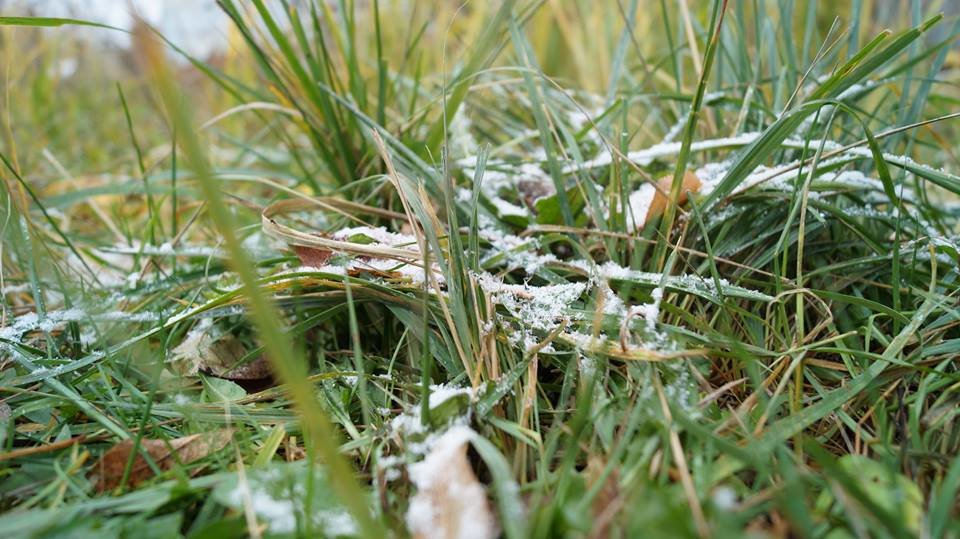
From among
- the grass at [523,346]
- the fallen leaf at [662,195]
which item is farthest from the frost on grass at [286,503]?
the fallen leaf at [662,195]

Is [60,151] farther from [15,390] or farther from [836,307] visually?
[836,307]

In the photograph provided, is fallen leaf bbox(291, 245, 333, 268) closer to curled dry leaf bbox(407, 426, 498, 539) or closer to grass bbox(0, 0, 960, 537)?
grass bbox(0, 0, 960, 537)

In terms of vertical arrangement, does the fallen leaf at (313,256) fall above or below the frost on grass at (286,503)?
above

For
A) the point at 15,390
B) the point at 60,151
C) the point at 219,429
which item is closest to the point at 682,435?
the point at 219,429

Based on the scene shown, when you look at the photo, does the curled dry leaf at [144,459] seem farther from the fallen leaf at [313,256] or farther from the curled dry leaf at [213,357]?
the fallen leaf at [313,256]

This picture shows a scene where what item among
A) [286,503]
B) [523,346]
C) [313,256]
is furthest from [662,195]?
[286,503]

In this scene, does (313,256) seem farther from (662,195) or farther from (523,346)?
(662,195)

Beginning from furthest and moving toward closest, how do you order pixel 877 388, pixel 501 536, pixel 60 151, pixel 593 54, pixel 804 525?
pixel 60 151
pixel 593 54
pixel 877 388
pixel 501 536
pixel 804 525

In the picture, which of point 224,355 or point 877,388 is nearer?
point 877,388
